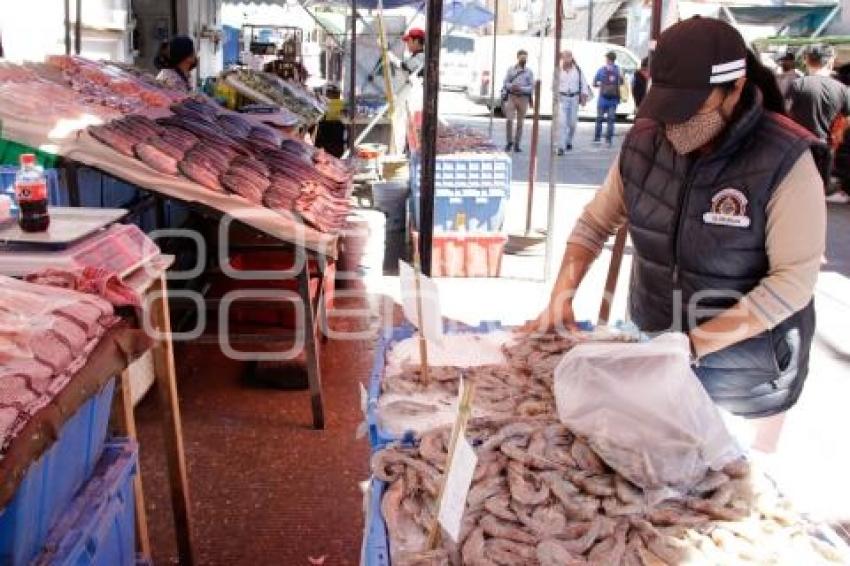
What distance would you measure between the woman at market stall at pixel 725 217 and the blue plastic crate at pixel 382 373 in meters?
0.33

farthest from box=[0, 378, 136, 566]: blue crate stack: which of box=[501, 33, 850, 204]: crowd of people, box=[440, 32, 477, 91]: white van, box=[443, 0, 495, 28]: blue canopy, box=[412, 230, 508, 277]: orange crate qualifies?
box=[440, 32, 477, 91]: white van

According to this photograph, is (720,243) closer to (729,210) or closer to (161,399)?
(729,210)

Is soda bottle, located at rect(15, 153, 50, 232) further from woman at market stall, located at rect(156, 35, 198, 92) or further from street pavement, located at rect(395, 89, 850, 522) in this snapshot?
woman at market stall, located at rect(156, 35, 198, 92)

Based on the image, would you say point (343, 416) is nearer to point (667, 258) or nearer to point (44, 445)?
point (667, 258)

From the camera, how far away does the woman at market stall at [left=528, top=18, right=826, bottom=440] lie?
2.27m

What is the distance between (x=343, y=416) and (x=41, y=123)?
7.44ft

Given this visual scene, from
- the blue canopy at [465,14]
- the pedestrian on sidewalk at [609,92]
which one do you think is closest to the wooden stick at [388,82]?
the blue canopy at [465,14]

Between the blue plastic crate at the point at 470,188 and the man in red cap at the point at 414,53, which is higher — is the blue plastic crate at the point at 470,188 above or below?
below

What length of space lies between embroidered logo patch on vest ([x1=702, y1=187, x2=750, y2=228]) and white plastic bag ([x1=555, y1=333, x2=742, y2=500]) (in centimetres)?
59

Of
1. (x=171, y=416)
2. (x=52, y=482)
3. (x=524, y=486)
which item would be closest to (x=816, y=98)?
(x=171, y=416)

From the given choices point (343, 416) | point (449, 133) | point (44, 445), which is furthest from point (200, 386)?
point (449, 133)

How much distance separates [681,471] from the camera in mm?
1870

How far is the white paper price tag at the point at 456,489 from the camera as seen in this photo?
1.63 meters

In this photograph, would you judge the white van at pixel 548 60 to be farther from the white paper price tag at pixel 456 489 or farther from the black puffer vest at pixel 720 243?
the white paper price tag at pixel 456 489
